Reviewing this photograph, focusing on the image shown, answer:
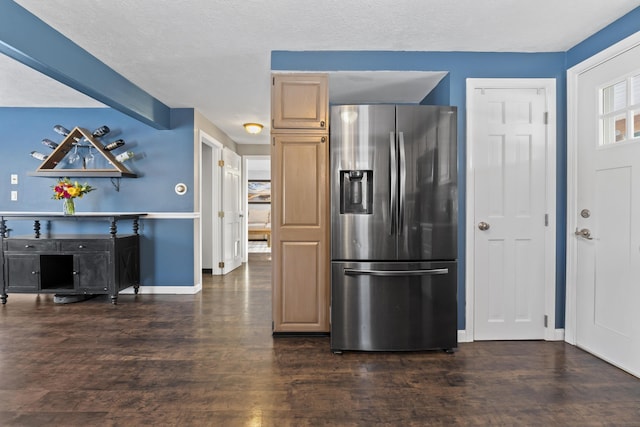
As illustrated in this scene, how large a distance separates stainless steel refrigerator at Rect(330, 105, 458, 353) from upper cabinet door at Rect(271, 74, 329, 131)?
0.28 meters

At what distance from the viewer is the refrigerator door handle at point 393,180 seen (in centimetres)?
264

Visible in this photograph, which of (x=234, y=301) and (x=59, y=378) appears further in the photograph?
(x=234, y=301)

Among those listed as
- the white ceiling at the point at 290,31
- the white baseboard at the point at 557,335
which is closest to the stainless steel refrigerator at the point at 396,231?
the white ceiling at the point at 290,31

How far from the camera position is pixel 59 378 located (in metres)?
2.28

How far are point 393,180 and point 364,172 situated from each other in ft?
0.72

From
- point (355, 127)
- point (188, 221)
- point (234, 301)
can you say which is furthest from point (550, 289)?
point (188, 221)

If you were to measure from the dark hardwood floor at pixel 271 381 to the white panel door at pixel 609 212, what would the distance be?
8.5 inches

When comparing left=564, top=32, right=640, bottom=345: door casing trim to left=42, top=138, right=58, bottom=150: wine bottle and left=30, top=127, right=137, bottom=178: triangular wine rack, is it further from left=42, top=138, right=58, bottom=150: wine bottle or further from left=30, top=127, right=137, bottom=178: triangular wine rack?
left=42, top=138, right=58, bottom=150: wine bottle

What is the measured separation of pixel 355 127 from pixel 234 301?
8.41 feet

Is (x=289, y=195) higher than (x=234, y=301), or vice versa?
(x=289, y=195)

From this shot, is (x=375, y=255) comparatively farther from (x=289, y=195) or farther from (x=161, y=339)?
(x=161, y=339)

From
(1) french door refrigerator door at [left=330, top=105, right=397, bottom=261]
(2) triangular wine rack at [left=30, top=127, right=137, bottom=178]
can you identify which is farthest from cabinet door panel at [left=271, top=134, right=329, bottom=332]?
(2) triangular wine rack at [left=30, top=127, right=137, bottom=178]

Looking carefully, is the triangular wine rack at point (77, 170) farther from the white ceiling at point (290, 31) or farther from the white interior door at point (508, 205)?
the white interior door at point (508, 205)

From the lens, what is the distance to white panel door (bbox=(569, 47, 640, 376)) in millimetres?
2340
